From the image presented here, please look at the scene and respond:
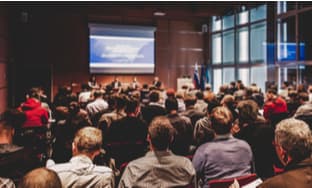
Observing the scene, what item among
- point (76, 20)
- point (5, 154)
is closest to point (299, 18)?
point (76, 20)

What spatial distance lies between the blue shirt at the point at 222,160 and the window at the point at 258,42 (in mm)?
11135

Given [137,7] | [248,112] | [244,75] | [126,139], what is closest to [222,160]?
[248,112]

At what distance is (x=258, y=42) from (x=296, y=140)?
41.4 ft

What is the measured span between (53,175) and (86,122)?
2565mm

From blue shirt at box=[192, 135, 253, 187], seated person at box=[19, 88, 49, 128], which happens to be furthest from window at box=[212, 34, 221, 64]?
blue shirt at box=[192, 135, 253, 187]

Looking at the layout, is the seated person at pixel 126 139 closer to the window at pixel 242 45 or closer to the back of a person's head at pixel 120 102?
the back of a person's head at pixel 120 102

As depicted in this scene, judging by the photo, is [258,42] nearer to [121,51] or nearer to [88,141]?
[121,51]

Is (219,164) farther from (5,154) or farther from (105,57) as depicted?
(105,57)

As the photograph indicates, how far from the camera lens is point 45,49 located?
44.8 feet

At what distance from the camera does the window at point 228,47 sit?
1524 cm

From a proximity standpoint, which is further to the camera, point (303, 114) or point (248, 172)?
point (303, 114)

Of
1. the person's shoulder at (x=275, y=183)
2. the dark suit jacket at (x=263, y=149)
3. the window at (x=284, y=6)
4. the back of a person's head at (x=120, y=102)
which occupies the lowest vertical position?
the dark suit jacket at (x=263, y=149)

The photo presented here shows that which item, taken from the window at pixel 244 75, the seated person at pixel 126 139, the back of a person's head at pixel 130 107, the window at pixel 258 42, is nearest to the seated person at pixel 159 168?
the seated person at pixel 126 139

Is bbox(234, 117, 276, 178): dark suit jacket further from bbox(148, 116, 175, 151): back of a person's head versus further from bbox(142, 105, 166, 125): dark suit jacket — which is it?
bbox(142, 105, 166, 125): dark suit jacket
